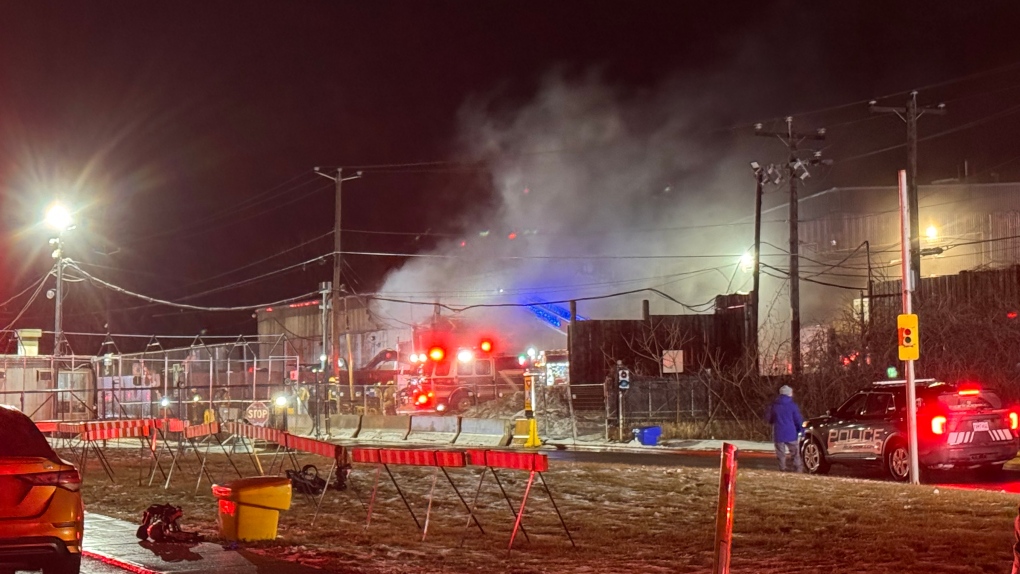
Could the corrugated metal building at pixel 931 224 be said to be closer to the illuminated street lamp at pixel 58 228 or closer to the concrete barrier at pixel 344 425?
the concrete barrier at pixel 344 425

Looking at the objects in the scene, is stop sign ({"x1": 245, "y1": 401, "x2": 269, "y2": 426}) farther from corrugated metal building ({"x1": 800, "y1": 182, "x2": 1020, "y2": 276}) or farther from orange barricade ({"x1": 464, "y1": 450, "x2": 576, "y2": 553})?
corrugated metal building ({"x1": 800, "y1": 182, "x2": 1020, "y2": 276})

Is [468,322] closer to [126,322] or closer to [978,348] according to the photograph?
[978,348]

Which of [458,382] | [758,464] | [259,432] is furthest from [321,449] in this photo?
[458,382]

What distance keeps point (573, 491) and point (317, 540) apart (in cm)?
464

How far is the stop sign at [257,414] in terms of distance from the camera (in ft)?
94.0

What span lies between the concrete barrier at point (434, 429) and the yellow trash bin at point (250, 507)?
18512 millimetres

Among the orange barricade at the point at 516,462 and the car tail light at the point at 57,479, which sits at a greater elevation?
the car tail light at the point at 57,479

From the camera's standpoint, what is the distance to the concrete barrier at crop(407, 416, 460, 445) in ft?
97.3

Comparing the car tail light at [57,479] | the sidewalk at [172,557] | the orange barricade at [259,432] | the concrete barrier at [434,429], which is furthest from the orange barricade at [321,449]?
the concrete barrier at [434,429]

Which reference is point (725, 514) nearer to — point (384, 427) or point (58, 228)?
point (384, 427)

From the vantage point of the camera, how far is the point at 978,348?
26.3 meters

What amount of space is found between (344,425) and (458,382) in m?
5.82

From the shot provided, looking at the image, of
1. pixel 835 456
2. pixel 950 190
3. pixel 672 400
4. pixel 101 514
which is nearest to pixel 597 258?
pixel 950 190

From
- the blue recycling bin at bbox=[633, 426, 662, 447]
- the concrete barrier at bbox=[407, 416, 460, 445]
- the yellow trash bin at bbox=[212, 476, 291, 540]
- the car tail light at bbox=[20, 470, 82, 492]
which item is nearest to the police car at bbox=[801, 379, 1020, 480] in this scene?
the yellow trash bin at bbox=[212, 476, 291, 540]
